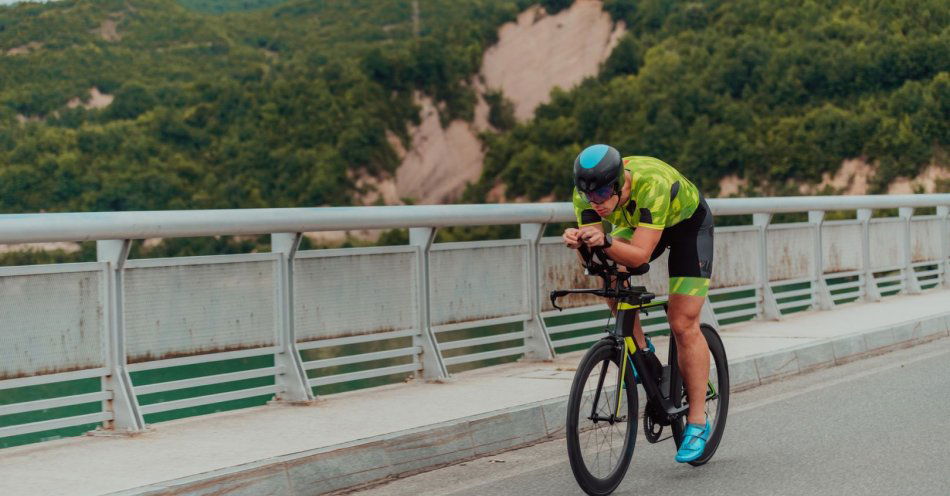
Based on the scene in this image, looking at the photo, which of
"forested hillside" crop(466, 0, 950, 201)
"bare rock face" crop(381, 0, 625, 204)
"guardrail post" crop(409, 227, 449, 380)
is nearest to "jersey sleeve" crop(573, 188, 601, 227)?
"guardrail post" crop(409, 227, 449, 380)

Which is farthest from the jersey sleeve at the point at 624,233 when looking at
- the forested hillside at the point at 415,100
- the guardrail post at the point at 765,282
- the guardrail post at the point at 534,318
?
the forested hillside at the point at 415,100

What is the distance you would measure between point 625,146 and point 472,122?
1617 centimetres

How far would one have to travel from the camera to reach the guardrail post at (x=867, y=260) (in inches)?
565

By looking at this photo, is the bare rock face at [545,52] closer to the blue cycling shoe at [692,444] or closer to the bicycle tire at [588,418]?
the blue cycling shoe at [692,444]

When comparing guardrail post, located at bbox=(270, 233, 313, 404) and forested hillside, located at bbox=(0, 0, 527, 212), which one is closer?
guardrail post, located at bbox=(270, 233, 313, 404)

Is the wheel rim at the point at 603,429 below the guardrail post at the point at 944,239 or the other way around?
below

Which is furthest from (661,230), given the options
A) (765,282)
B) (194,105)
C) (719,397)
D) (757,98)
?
(194,105)

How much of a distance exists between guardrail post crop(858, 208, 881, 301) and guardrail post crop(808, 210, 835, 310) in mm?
1074

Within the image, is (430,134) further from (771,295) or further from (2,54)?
(771,295)

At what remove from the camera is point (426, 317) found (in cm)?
859

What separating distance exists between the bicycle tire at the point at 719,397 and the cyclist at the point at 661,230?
0.18 metres

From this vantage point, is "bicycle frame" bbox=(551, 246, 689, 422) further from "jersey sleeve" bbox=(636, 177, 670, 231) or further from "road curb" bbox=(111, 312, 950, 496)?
"road curb" bbox=(111, 312, 950, 496)

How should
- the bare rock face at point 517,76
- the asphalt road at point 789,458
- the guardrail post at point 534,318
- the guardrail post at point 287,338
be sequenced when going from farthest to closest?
the bare rock face at point 517,76 → the guardrail post at point 534,318 → the guardrail post at point 287,338 → the asphalt road at point 789,458

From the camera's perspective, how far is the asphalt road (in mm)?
5723
